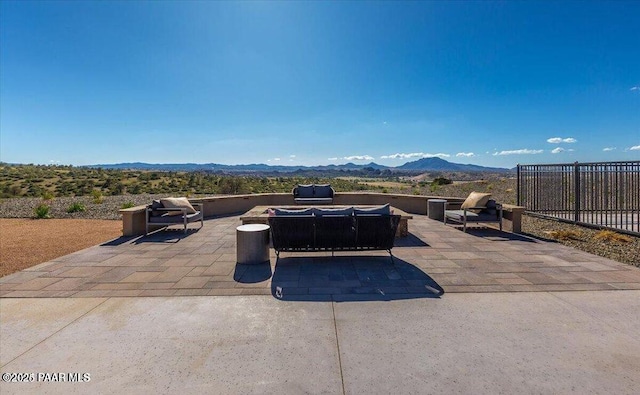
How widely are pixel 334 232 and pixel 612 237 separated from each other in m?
6.75

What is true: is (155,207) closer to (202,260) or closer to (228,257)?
(202,260)

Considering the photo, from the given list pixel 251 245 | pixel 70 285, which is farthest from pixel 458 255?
pixel 70 285

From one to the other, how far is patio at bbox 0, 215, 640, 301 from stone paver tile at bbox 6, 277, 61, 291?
0.04 ft

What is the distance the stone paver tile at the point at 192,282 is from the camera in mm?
4832

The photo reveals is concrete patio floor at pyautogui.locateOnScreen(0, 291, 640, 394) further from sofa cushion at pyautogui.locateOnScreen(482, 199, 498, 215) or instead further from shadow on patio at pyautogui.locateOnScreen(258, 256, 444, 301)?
sofa cushion at pyautogui.locateOnScreen(482, 199, 498, 215)

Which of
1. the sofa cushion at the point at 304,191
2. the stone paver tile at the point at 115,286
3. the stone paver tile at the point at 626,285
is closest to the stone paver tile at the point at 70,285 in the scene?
the stone paver tile at the point at 115,286

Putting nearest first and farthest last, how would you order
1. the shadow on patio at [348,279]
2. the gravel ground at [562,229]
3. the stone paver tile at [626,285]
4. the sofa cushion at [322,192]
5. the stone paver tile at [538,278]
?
the shadow on patio at [348,279]
the stone paver tile at [626,285]
the stone paver tile at [538,278]
the gravel ground at [562,229]
the sofa cushion at [322,192]

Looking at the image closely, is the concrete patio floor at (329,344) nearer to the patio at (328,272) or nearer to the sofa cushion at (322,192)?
the patio at (328,272)

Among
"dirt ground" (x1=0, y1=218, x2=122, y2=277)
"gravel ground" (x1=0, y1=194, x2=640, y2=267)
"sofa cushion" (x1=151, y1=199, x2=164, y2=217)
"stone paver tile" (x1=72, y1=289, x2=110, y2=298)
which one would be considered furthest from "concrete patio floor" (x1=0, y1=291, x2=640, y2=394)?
"sofa cushion" (x1=151, y1=199, x2=164, y2=217)

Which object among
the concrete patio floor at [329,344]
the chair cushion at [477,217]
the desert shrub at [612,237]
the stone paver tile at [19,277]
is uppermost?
the chair cushion at [477,217]

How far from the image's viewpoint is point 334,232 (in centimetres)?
577

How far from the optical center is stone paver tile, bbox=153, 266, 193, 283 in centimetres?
513

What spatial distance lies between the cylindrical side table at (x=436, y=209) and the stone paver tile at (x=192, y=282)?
25.4 ft

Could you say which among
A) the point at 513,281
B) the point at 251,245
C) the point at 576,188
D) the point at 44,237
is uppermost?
the point at 576,188
